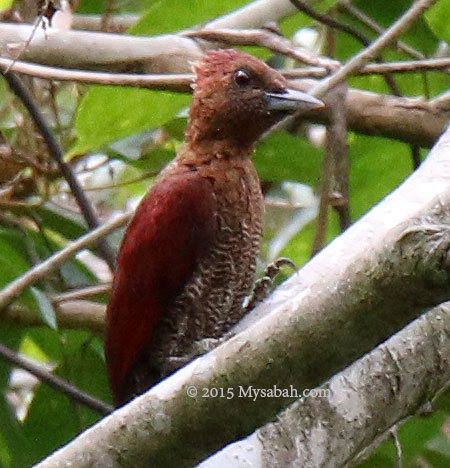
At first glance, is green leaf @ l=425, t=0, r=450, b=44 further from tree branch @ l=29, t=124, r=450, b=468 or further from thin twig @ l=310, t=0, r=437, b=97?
tree branch @ l=29, t=124, r=450, b=468

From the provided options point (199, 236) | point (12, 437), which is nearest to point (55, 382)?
point (12, 437)

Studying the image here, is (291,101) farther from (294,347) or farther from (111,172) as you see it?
(294,347)

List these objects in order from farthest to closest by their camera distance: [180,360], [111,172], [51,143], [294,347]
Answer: [111,172] → [51,143] → [180,360] → [294,347]

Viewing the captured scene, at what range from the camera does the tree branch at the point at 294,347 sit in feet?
5.50

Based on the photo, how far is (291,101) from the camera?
317cm

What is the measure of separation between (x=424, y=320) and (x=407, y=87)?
1.40m

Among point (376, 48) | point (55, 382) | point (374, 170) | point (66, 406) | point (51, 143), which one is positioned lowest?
point (66, 406)

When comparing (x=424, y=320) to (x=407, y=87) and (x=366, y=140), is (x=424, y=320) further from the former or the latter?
(x=407, y=87)

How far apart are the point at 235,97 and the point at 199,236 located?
405 millimetres

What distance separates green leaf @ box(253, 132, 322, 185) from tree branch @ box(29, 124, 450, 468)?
1.47 meters

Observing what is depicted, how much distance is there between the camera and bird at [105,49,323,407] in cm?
317

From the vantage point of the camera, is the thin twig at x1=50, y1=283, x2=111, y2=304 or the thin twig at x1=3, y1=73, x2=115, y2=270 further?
the thin twig at x1=50, y1=283, x2=111, y2=304

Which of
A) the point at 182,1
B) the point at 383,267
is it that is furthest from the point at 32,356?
the point at 383,267


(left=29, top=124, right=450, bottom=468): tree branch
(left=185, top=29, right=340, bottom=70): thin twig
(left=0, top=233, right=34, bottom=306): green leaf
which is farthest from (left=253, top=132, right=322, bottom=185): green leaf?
(left=29, top=124, right=450, bottom=468): tree branch
